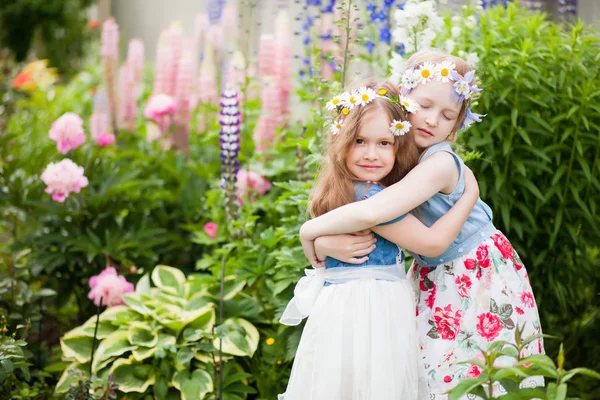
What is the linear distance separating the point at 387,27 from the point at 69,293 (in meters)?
2.23

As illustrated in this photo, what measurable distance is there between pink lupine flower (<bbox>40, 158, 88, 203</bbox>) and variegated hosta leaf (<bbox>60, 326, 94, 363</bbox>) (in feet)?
2.39

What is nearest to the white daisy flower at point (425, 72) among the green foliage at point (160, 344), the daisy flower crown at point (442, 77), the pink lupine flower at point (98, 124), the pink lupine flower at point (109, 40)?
the daisy flower crown at point (442, 77)

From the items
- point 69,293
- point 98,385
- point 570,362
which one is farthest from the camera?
point 69,293

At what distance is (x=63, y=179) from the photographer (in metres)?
3.79

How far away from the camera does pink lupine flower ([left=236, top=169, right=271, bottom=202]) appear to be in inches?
159

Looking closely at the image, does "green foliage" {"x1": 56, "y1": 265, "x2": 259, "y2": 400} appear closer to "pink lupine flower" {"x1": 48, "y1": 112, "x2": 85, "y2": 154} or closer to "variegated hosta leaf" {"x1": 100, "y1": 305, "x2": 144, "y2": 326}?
"variegated hosta leaf" {"x1": 100, "y1": 305, "x2": 144, "y2": 326}

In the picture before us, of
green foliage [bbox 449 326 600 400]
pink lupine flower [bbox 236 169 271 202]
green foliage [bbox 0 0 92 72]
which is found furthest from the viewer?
green foliage [bbox 0 0 92 72]

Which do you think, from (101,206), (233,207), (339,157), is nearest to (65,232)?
(101,206)

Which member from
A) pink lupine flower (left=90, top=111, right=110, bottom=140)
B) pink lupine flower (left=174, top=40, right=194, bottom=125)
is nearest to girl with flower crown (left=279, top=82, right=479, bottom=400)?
pink lupine flower (left=174, top=40, right=194, bottom=125)

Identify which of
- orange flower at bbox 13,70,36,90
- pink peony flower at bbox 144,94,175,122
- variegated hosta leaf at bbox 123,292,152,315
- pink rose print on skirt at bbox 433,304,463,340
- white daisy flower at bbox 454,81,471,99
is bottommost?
variegated hosta leaf at bbox 123,292,152,315

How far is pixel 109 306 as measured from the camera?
3.80 meters

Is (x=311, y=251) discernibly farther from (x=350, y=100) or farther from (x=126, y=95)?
(x=126, y=95)

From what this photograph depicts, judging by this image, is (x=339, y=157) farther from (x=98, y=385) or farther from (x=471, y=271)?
(x=98, y=385)

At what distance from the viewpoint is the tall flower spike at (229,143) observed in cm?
366
